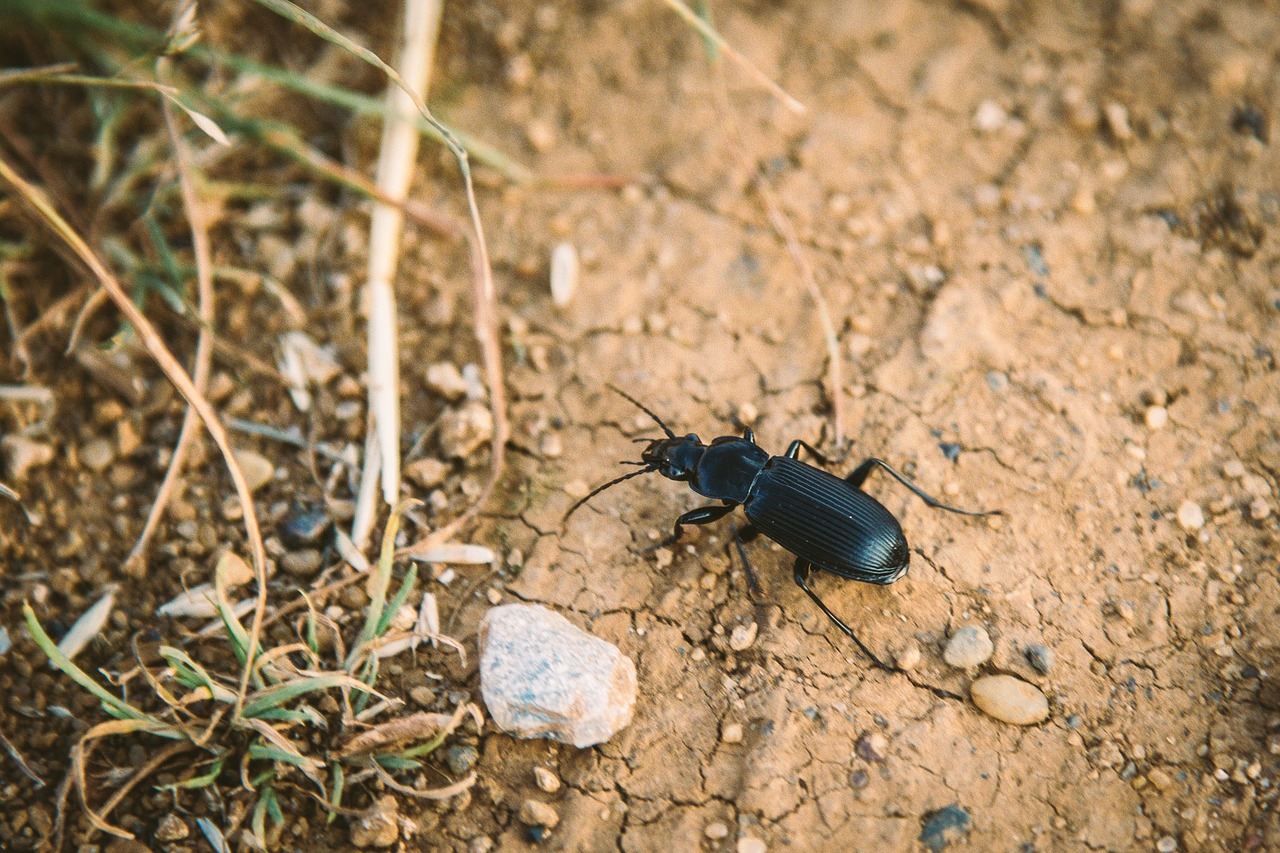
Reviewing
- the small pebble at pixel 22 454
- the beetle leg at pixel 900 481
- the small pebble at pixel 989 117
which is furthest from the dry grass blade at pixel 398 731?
the small pebble at pixel 989 117

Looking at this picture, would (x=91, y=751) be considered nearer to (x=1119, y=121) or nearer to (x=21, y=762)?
(x=21, y=762)

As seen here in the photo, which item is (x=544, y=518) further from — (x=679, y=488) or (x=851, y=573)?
(x=851, y=573)

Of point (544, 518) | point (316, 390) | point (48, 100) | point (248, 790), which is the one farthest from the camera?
point (48, 100)

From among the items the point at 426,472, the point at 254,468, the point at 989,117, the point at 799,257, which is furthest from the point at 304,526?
the point at 989,117

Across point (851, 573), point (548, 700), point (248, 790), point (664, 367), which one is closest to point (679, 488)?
point (664, 367)

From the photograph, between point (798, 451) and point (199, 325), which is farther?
point (199, 325)

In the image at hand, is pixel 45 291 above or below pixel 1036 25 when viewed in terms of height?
below

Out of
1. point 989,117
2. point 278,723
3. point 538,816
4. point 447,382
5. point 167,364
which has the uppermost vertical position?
point 989,117
